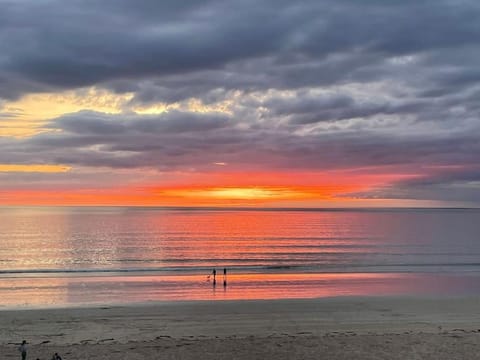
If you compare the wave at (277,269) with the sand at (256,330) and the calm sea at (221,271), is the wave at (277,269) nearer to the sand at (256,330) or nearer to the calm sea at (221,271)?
the calm sea at (221,271)

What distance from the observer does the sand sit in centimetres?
2038

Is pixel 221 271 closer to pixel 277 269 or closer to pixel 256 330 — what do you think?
pixel 277 269

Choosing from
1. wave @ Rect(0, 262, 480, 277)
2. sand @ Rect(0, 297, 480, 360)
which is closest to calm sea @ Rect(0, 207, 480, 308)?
wave @ Rect(0, 262, 480, 277)

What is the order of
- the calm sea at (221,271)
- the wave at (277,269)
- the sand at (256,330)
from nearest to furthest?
the sand at (256,330) → the calm sea at (221,271) → the wave at (277,269)

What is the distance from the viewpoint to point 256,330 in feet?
82.9

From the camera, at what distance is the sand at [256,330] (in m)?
20.4

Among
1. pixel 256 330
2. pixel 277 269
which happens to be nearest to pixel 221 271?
pixel 277 269

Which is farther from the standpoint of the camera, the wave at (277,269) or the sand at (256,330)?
the wave at (277,269)

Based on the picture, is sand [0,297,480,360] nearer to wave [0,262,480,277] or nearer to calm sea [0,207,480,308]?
calm sea [0,207,480,308]

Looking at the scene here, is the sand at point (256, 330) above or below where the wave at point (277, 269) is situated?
below

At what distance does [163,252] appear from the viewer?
2842 inches

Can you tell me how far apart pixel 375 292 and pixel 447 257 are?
109 feet

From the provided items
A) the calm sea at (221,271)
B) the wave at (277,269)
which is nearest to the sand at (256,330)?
the calm sea at (221,271)

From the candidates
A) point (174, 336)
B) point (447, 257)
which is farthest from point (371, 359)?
point (447, 257)
